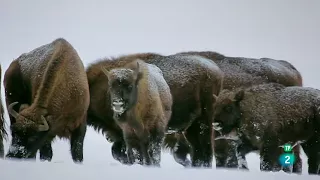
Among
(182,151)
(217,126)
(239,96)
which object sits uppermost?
(239,96)

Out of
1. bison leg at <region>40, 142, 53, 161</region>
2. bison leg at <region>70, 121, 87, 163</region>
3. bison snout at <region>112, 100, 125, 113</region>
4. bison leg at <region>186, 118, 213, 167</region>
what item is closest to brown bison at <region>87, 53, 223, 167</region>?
bison leg at <region>186, 118, 213, 167</region>

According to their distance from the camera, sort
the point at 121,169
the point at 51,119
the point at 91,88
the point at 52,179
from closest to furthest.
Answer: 1. the point at 52,179
2. the point at 121,169
3. the point at 51,119
4. the point at 91,88

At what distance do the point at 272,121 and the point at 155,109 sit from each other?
1201mm

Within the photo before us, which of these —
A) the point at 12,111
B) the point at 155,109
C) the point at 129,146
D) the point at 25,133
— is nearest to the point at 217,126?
the point at 155,109

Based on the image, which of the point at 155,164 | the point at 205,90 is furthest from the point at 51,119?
the point at 205,90

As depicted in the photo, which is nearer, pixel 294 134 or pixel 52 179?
pixel 52 179

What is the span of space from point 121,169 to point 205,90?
5.31 ft

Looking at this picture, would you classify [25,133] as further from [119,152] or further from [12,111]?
[119,152]

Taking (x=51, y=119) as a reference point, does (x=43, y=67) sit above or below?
above

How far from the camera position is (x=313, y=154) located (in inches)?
270

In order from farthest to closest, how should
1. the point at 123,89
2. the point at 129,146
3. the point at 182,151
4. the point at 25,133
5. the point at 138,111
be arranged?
the point at 182,151 → the point at 129,146 → the point at 138,111 → the point at 123,89 → the point at 25,133

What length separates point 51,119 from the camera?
20.9ft

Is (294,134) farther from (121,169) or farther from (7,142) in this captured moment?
(7,142)

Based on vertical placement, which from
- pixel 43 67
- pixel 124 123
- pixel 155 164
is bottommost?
pixel 155 164
